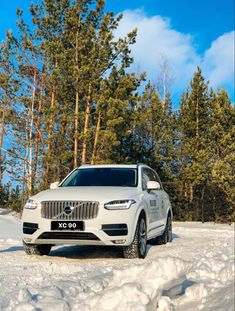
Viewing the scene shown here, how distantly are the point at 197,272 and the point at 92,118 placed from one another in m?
15.9

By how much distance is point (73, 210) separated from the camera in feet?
23.3

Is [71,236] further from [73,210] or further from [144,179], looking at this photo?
[144,179]

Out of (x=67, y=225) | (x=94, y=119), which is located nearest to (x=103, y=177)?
(x=67, y=225)

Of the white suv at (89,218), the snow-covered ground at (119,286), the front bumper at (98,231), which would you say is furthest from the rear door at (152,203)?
the snow-covered ground at (119,286)

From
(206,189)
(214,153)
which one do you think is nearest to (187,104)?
(214,153)

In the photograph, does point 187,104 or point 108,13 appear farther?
point 187,104

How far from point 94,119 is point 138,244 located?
535 inches

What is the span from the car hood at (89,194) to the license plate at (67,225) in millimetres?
364

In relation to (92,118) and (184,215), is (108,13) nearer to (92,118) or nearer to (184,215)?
(92,118)

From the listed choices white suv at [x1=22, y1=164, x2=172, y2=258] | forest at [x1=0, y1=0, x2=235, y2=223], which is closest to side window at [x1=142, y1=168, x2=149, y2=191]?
white suv at [x1=22, y1=164, x2=172, y2=258]

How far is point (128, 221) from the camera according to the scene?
7160 millimetres

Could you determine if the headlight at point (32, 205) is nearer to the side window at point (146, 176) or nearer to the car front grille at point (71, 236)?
the car front grille at point (71, 236)

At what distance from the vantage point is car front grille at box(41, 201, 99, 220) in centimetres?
708

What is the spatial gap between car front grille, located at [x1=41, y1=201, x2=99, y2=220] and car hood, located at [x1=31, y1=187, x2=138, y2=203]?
0.06m
